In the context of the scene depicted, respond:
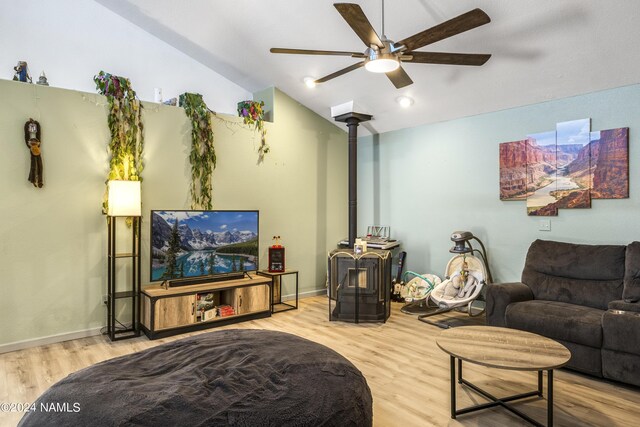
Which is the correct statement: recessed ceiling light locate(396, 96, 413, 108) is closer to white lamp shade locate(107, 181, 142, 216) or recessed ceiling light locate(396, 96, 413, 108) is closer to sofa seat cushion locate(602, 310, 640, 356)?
sofa seat cushion locate(602, 310, 640, 356)

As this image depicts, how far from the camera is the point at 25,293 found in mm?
3461

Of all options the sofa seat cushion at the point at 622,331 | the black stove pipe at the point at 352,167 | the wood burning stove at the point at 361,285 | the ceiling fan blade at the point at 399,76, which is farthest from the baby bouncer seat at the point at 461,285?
the ceiling fan blade at the point at 399,76

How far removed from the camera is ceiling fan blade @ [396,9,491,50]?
2.36m

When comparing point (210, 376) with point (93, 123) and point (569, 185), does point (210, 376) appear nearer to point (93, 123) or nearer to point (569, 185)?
point (93, 123)

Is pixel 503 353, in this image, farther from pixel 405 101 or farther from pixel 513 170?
pixel 405 101

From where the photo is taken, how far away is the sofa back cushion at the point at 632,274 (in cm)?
302

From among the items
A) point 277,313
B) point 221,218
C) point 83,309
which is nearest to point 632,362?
point 277,313

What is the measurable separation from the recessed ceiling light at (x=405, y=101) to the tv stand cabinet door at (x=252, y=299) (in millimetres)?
2731

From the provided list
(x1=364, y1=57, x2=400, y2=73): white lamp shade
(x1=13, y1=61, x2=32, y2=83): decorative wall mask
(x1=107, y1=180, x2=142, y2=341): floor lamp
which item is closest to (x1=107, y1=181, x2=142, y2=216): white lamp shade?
(x1=107, y1=180, x2=142, y2=341): floor lamp

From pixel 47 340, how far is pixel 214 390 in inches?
110

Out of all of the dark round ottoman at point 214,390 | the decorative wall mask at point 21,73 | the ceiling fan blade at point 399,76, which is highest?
the decorative wall mask at point 21,73

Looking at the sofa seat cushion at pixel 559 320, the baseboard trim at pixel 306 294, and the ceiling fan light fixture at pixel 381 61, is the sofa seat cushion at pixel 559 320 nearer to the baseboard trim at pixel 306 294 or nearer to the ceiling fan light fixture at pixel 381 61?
the ceiling fan light fixture at pixel 381 61

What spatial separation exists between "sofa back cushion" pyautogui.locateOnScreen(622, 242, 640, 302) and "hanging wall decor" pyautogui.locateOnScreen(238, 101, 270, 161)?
394cm

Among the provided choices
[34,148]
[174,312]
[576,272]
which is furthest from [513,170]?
[34,148]
